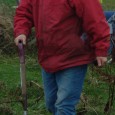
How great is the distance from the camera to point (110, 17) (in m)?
8.68

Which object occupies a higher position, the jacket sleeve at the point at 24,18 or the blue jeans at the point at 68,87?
the jacket sleeve at the point at 24,18

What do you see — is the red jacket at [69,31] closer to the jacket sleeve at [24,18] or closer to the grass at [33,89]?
the jacket sleeve at [24,18]

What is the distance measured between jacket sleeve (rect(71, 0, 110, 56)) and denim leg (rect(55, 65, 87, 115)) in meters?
0.27

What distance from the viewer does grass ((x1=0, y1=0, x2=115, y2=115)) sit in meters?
5.86

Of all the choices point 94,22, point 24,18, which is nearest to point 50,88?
point 24,18

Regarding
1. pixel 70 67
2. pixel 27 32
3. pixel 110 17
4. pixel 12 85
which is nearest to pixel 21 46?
pixel 27 32

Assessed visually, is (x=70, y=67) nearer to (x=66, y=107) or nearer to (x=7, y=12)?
Result: (x=66, y=107)

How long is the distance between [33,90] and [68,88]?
241cm

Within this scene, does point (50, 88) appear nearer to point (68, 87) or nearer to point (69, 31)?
point (68, 87)

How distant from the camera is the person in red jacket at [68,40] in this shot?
416 centimetres

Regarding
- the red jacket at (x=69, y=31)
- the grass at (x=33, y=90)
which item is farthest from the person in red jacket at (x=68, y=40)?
the grass at (x=33, y=90)

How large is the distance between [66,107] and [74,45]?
1.80ft

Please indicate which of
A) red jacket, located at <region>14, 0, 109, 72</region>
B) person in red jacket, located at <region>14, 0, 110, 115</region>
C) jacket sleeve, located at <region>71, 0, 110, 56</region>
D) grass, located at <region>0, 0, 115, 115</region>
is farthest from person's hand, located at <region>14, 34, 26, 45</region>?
grass, located at <region>0, 0, 115, 115</region>

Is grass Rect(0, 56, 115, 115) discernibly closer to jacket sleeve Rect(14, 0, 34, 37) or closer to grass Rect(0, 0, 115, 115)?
grass Rect(0, 0, 115, 115)
